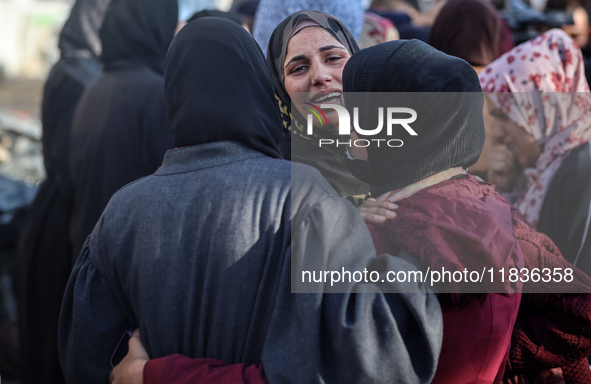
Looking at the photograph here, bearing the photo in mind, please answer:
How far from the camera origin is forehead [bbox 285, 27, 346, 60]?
182cm

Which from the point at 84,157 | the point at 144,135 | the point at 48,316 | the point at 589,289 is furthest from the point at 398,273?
the point at 48,316

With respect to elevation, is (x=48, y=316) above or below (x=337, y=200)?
below

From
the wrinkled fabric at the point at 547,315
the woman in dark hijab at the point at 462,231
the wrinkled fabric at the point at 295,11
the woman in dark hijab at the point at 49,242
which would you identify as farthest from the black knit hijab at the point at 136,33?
the wrinkled fabric at the point at 547,315

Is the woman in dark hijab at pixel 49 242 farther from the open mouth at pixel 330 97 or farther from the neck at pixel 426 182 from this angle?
the neck at pixel 426 182

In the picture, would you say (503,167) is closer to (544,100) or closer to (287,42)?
(544,100)

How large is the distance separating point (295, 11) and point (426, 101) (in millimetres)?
965

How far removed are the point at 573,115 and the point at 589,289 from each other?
101cm

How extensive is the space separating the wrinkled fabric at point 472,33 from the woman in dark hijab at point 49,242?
77.6 inches

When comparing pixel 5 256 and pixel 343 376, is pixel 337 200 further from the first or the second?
pixel 5 256

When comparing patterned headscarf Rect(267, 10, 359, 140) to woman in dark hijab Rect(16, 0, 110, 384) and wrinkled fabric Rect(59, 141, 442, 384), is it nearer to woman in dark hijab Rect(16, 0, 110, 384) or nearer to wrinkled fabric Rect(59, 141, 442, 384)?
wrinkled fabric Rect(59, 141, 442, 384)

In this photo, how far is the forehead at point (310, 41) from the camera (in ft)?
5.96

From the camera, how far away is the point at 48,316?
293cm

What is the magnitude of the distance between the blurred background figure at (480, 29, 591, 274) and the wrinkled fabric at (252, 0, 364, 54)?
62 cm

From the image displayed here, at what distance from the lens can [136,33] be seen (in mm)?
2730
